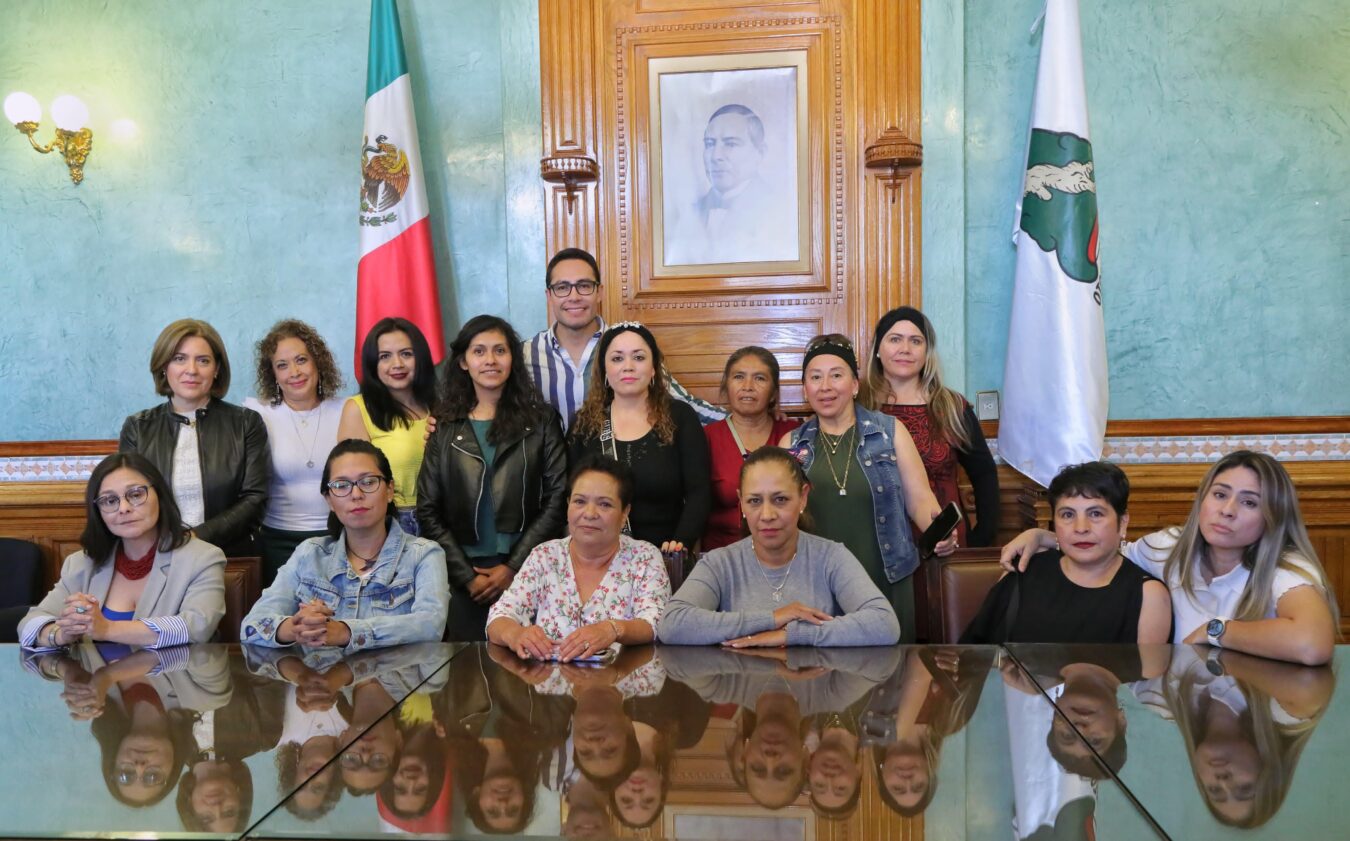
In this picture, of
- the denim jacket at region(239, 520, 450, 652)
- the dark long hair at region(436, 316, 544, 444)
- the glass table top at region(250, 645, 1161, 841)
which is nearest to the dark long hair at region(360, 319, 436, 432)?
the dark long hair at region(436, 316, 544, 444)

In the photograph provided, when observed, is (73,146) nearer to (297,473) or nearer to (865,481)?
(297,473)

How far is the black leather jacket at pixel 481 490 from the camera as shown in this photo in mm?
3270

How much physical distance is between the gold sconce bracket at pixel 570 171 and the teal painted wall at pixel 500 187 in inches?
7.0

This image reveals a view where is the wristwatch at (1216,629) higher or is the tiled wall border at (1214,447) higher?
the tiled wall border at (1214,447)

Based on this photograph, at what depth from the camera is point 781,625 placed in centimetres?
233

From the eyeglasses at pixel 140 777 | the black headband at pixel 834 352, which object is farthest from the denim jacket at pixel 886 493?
the eyeglasses at pixel 140 777

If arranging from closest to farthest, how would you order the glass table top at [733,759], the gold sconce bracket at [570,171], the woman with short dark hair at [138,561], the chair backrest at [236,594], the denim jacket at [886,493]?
the glass table top at [733,759] → the woman with short dark hair at [138,561] → the chair backrest at [236,594] → the denim jacket at [886,493] → the gold sconce bracket at [570,171]

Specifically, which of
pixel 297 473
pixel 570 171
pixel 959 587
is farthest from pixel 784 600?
pixel 570 171

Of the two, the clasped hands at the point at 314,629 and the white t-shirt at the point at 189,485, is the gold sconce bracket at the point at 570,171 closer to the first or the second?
the white t-shirt at the point at 189,485

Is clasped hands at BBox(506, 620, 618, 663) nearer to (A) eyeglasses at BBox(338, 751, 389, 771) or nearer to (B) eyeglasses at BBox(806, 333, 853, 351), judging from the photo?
(A) eyeglasses at BBox(338, 751, 389, 771)

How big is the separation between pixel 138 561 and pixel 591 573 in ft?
3.77

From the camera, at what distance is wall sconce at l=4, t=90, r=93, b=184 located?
4793 mm

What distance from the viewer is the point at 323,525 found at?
361cm

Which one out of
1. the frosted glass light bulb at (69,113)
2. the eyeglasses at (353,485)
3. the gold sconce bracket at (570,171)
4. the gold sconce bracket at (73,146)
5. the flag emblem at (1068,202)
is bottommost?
the eyeglasses at (353,485)
